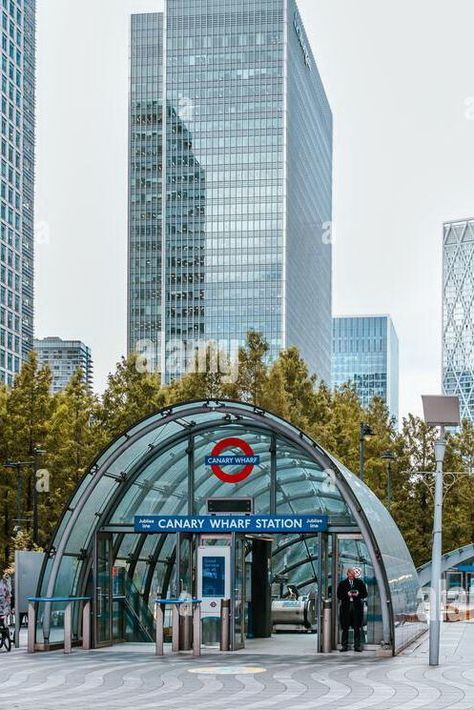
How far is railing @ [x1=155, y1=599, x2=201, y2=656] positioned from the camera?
909 inches

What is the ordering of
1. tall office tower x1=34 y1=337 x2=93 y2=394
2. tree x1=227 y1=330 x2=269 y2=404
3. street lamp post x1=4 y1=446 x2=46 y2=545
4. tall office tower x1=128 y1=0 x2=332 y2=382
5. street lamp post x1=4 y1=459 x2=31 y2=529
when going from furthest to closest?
tall office tower x1=34 y1=337 x2=93 y2=394
tall office tower x1=128 y1=0 x2=332 y2=382
tree x1=227 y1=330 x2=269 y2=404
street lamp post x1=4 y1=459 x2=31 y2=529
street lamp post x1=4 y1=446 x2=46 y2=545

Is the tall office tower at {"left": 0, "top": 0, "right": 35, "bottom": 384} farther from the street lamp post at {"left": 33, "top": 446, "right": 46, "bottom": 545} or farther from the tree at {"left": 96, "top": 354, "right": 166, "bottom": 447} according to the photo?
the street lamp post at {"left": 33, "top": 446, "right": 46, "bottom": 545}

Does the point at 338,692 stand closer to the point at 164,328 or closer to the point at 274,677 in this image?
the point at 274,677

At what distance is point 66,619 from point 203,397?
70.0ft

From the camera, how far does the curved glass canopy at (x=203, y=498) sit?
78.8 feet

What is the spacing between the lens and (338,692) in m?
17.5

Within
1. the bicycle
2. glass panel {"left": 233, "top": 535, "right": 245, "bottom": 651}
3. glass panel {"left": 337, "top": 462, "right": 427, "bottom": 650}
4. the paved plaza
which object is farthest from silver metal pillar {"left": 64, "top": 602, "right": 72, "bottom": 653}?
glass panel {"left": 337, "top": 462, "right": 427, "bottom": 650}

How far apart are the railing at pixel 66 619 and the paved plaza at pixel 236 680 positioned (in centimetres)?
42

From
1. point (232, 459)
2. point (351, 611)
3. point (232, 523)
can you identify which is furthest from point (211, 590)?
point (232, 459)

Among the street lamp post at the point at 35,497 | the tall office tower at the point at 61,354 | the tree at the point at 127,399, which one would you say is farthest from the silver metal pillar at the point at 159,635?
the tall office tower at the point at 61,354

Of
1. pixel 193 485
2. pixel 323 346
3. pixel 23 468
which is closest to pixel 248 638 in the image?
pixel 193 485

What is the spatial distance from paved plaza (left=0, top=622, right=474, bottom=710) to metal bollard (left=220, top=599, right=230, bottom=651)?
1.32 ft

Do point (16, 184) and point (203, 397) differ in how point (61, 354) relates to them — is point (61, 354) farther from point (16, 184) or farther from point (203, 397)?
point (203, 397)

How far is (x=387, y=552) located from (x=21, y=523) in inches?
817
